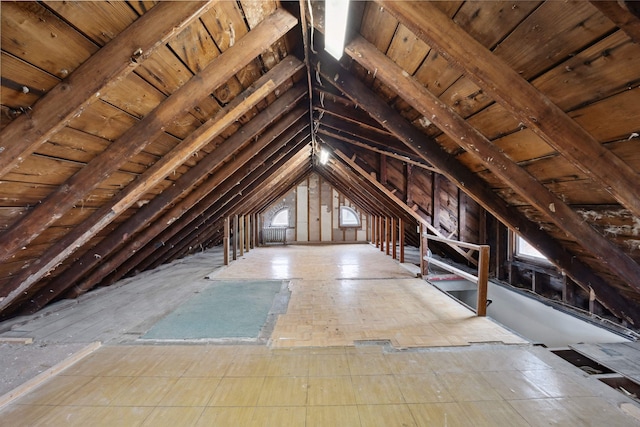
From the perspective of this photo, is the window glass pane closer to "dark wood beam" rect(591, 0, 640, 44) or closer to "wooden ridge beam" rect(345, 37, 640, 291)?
"wooden ridge beam" rect(345, 37, 640, 291)

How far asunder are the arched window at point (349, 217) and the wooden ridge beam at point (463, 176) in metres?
8.83

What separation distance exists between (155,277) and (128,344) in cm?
304

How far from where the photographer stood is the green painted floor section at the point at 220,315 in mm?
2738

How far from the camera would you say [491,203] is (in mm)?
2570

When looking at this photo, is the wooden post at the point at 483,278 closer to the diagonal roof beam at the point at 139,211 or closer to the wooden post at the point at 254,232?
the diagonal roof beam at the point at 139,211

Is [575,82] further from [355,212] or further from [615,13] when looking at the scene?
[355,212]

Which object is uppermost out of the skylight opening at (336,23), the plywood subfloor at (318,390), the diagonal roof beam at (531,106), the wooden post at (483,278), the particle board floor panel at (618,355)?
the skylight opening at (336,23)

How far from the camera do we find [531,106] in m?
1.32

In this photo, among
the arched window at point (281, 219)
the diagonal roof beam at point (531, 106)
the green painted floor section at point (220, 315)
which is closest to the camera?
the diagonal roof beam at point (531, 106)

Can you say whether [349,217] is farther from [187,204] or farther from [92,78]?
[92,78]

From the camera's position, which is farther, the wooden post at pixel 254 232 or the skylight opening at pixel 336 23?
the wooden post at pixel 254 232

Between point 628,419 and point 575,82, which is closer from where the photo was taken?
point 575,82

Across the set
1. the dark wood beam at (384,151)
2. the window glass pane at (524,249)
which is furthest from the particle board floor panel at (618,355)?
→ the window glass pane at (524,249)

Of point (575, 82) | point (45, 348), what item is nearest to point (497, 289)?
point (575, 82)
